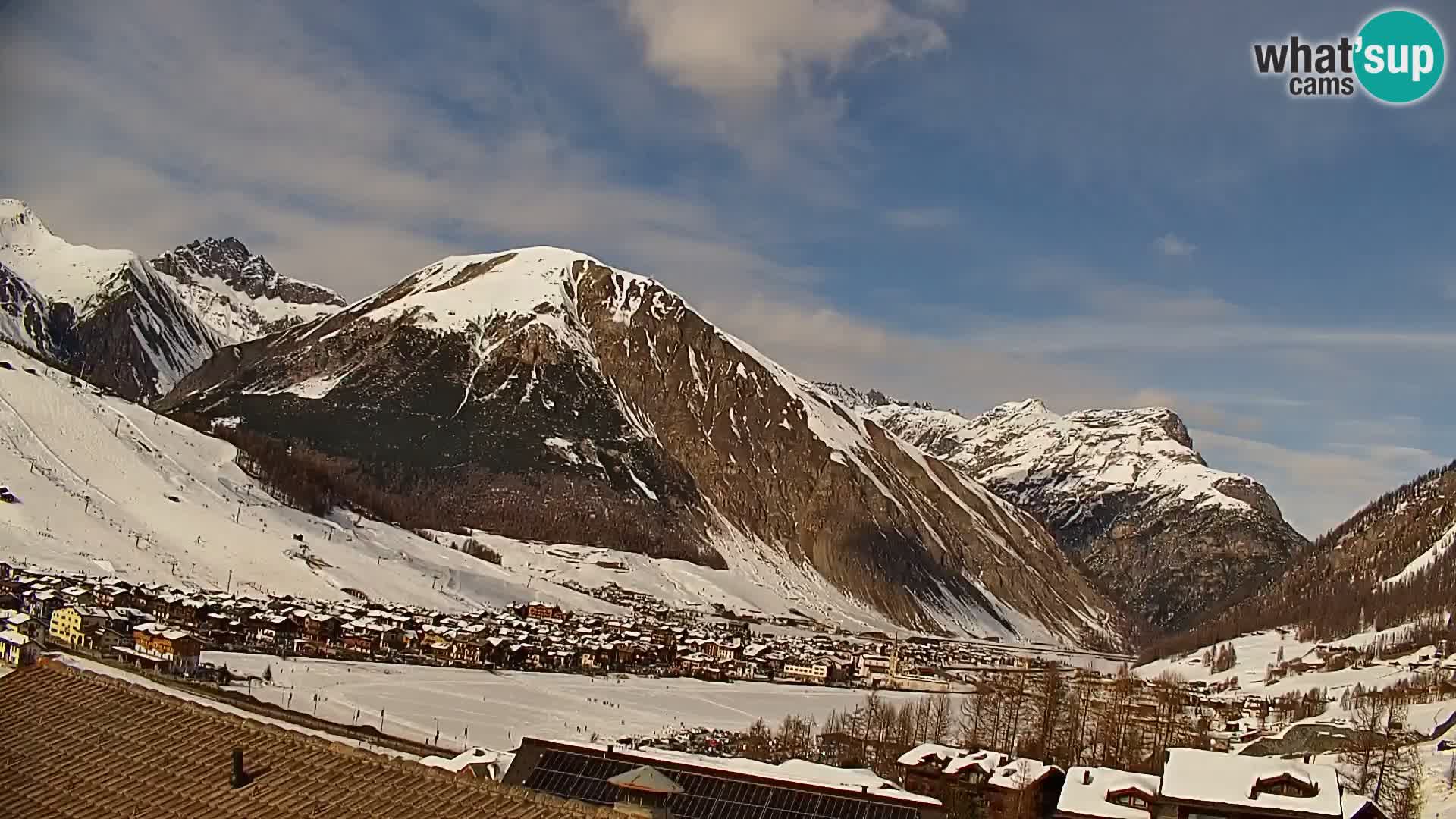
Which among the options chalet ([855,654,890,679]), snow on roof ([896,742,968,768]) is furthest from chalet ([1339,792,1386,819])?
chalet ([855,654,890,679])

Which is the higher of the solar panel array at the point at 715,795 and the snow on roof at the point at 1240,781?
the snow on roof at the point at 1240,781

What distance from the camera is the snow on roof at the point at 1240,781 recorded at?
30.8 m

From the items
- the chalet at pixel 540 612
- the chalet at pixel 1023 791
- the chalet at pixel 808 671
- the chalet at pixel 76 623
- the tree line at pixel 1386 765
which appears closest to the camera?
the chalet at pixel 1023 791

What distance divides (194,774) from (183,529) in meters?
114

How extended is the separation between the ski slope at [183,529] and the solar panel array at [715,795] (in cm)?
7056

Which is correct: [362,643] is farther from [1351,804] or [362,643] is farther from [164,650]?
[1351,804]

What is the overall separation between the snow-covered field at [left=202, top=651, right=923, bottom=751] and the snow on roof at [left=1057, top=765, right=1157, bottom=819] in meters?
26.5

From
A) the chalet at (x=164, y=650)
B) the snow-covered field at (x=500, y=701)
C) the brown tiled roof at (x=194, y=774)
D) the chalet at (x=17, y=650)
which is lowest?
the snow-covered field at (x=500, y=701)

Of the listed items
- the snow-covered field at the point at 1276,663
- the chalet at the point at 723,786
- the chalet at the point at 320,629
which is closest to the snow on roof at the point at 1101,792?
the chalet at the point at 723,786

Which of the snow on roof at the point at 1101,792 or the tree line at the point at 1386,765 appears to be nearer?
the snow on roof at the point at 1101,792

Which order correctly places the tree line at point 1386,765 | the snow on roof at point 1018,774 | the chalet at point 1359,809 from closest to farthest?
1. the chalet at point 1359,809
2. the tree line at point 1386,765
3. the snow on roof at point 1018,774

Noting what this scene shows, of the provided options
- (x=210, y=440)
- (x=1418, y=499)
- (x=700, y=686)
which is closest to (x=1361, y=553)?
(x=1418, y=499)

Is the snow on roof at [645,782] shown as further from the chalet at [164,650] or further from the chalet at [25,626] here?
the chalet at [164,650]

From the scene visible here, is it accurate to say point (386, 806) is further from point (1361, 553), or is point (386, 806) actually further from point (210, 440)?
point (1361, 553)
